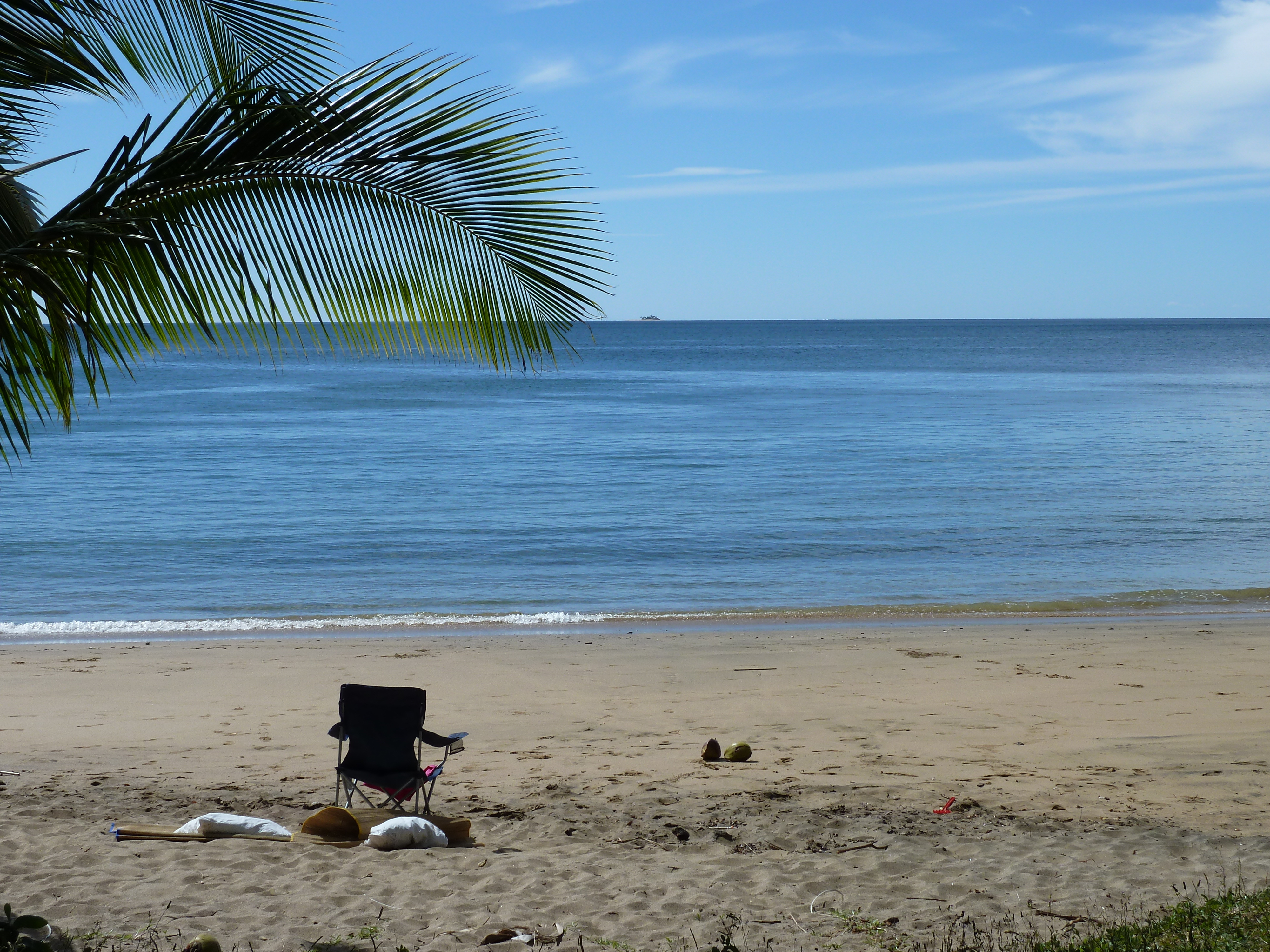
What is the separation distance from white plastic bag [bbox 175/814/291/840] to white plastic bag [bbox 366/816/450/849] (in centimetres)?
48

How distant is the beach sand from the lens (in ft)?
14.5

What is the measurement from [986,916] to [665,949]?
1383mm

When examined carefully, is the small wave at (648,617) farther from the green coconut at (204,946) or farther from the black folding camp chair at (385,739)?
the green coconut at (204,946)

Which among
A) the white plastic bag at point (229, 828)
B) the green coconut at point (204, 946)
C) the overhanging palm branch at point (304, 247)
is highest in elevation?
the overhanging palm branch at point (304, 247)

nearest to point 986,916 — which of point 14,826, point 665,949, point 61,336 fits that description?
point 665,949

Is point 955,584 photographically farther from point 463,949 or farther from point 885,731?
point 463,949

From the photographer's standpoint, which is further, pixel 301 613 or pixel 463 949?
pixel 301 613

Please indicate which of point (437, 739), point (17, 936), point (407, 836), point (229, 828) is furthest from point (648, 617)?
point (17, 936)

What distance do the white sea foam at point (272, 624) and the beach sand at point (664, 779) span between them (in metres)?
0.70

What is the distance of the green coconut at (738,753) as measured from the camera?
6.80 m

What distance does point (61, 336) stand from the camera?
295 centimetres

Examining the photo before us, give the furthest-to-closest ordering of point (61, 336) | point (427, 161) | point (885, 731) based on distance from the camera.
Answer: point (885, 731)
point (427, 161)
point (61, 336)

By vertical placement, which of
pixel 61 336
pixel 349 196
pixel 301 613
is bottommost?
pixel 301 613

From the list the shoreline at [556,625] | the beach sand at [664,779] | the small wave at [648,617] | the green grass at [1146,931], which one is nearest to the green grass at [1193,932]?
the green grass at [1146,931]
